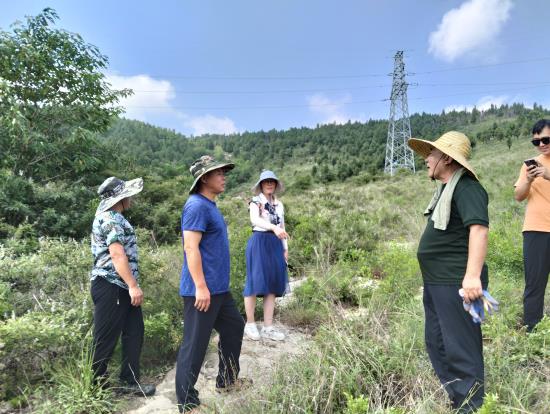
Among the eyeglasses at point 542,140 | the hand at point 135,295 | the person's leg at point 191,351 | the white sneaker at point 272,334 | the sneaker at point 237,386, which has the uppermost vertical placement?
the eyeglasses at point 542,140

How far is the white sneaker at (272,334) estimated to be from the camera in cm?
380

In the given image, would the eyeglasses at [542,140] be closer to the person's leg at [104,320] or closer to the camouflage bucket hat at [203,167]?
the camouflage bucket hat at [203,167]

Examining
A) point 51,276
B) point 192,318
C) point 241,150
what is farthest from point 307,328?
point 241,150

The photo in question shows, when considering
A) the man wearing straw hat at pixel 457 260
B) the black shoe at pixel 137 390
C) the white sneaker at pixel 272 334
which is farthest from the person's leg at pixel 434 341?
the black shoe at pixel 137 390

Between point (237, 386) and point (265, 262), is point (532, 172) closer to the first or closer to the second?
point (265, 262)

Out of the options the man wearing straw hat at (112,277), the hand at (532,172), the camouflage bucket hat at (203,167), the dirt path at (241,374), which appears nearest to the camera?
the dirt path at (241,374)

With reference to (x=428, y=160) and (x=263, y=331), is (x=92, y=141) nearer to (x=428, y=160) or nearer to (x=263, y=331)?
(x=263, y=331)

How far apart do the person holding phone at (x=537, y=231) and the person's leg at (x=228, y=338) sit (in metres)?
2.41

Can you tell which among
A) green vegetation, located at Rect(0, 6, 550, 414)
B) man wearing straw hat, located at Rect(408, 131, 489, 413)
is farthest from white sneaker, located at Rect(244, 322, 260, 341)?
man wearing straw hat, located at Rect(408, 131, 489, 413)

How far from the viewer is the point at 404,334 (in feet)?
9.49

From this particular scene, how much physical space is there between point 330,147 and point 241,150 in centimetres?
2591

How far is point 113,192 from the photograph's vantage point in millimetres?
2934

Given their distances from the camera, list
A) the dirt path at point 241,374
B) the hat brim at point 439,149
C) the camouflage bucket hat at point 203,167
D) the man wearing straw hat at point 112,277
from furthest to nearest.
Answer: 1. the man wearing straw hat at point 112,277
2. the camouflage bucket hat at point 203,167
3. the dirt path at point 241,374
4. the hat brim at point 439,149

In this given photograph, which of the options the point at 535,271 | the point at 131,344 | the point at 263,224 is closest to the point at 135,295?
the point at 131,344
